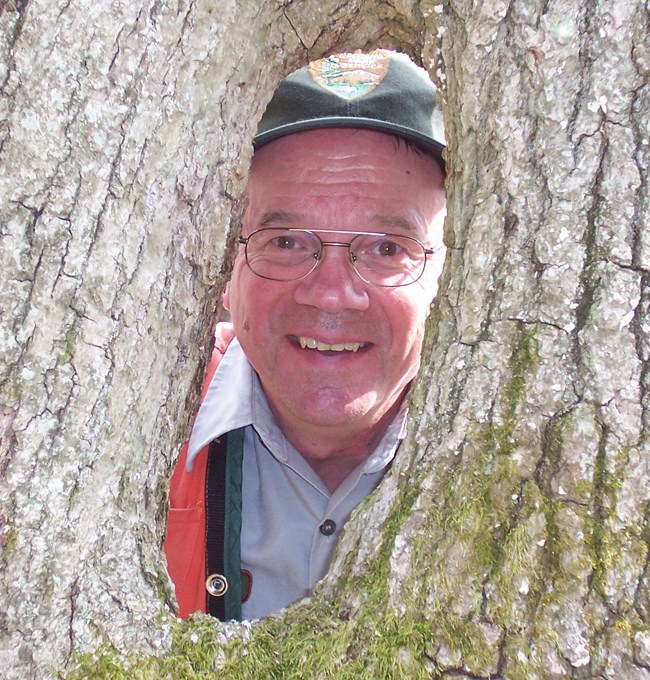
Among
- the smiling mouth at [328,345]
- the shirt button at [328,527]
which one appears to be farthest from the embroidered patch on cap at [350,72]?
the shirt button at [328,527]

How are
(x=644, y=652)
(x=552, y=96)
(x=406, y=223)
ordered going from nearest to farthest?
(x=644, y=652) < (x=552, y=96) < (x=406, y=223)

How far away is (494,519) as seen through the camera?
45.4 inches

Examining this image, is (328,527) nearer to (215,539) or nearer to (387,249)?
(215,539)

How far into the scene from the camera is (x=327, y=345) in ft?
9.53

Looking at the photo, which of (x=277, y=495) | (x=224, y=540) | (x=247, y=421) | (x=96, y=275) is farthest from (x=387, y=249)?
(x=96, y=275)

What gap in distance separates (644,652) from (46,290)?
1.14 metres

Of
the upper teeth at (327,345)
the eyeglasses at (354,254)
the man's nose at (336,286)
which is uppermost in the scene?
the eyeglasses at (354,254)

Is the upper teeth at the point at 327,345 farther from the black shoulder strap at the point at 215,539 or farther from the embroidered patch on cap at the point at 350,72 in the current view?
the embroidered patch on cap at the point at 350,72

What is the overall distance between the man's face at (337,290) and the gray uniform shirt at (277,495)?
146 mm

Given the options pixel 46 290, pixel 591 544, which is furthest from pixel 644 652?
pixel 46 290

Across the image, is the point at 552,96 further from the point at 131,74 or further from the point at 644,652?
the point at 644,652

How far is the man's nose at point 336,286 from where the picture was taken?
275 centimetres

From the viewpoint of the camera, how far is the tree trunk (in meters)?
1.11

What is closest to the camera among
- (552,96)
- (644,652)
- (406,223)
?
(644,652)
